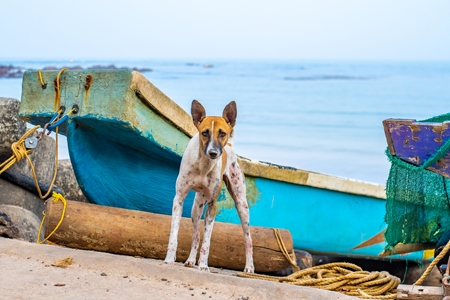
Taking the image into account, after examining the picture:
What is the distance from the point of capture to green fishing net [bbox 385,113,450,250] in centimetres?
549

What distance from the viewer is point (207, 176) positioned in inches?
201

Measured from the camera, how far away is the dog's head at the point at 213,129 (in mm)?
4637

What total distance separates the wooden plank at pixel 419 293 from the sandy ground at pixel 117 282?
0.36 meters

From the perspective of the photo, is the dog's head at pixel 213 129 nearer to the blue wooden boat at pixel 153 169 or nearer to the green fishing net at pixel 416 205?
the blue wooden boat at pixel 153 169

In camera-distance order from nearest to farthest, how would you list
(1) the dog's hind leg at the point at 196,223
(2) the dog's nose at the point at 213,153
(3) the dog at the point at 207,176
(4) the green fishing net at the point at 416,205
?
(2) the dog's nose at the point at 213,153 < (3) the dog at the point at 207,176 < (1) the dog's hind leg at the point at 196,223 < (4) the green fishing net at the point at 416,205

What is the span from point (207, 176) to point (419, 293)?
5.04 feet

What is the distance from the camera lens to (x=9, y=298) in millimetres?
3971

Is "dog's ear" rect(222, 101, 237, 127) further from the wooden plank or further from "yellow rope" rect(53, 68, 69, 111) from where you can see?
"yellow rope" rect(53, 68, 69, 111)

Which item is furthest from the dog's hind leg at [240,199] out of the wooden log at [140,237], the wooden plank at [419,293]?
the wooden plank at [419,293]

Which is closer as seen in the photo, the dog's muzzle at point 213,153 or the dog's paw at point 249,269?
the dog's muzzle at point 213,153

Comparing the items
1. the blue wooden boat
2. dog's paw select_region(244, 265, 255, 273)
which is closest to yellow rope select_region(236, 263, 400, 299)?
dog's paw select_region(244, 265, 255, 273)

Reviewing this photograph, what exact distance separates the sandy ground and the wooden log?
75cm

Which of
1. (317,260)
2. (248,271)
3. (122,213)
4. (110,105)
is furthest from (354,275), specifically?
(317,260)

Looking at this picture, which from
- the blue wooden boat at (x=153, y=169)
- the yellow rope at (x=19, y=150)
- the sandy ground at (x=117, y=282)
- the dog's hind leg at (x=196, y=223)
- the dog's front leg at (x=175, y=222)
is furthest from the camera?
the yellow rope at (x=19, y=150)
